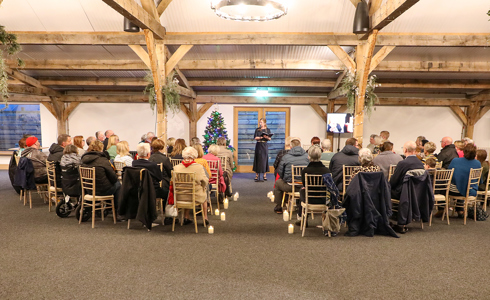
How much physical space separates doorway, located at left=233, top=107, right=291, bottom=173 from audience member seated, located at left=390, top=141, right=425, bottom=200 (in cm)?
648

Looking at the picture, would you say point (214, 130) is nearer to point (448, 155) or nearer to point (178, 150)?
point (178, 150)

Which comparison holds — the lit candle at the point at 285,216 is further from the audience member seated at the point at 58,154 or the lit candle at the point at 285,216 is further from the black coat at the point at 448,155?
the audience member seated at the point at 58,154

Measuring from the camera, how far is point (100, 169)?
4.89m

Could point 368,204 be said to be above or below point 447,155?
below

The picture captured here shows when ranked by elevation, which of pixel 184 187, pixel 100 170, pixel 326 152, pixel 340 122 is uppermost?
pixel 340 122

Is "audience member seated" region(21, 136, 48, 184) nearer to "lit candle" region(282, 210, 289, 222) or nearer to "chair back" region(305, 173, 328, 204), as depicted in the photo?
"lit candle" region(282, 210, 289, 222)

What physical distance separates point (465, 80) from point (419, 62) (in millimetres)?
2692

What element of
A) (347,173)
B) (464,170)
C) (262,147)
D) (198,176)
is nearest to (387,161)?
(347,173)

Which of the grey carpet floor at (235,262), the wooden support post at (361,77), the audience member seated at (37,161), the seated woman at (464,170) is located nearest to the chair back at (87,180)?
the grey carpet floor at (235,262)

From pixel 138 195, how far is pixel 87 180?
3.41ft

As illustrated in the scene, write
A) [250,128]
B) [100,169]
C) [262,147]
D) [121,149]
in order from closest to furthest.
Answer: [100,169] < [121,149] < [262,147] < [250,128]

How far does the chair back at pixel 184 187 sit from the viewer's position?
463 cm

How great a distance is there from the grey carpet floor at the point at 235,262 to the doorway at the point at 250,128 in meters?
6.12

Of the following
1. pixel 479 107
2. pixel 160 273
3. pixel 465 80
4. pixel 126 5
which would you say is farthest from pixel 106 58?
pixel 479 107
